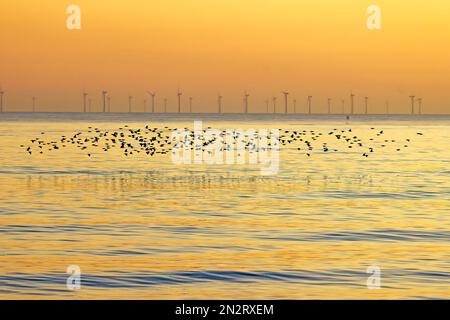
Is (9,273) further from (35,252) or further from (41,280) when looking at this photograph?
(35,252)

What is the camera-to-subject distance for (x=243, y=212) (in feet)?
111

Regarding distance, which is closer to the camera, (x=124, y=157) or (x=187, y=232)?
(x=187, y=232)

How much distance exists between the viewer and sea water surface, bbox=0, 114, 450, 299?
803 inches

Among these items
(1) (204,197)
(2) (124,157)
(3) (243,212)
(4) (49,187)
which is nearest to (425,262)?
(3) (243,212)

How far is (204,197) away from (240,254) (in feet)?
49.1

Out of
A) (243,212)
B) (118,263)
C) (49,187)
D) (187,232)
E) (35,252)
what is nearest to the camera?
(118,263)

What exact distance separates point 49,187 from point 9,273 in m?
22.1

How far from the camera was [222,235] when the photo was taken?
27.7 meters

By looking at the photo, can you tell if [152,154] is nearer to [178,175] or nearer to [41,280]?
[178,175]

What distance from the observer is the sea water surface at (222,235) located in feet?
66.9

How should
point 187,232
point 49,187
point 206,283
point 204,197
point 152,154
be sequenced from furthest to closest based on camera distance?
point 152,154 < point 49,187 < point 204,197 < point 187,232 < point 206,283
